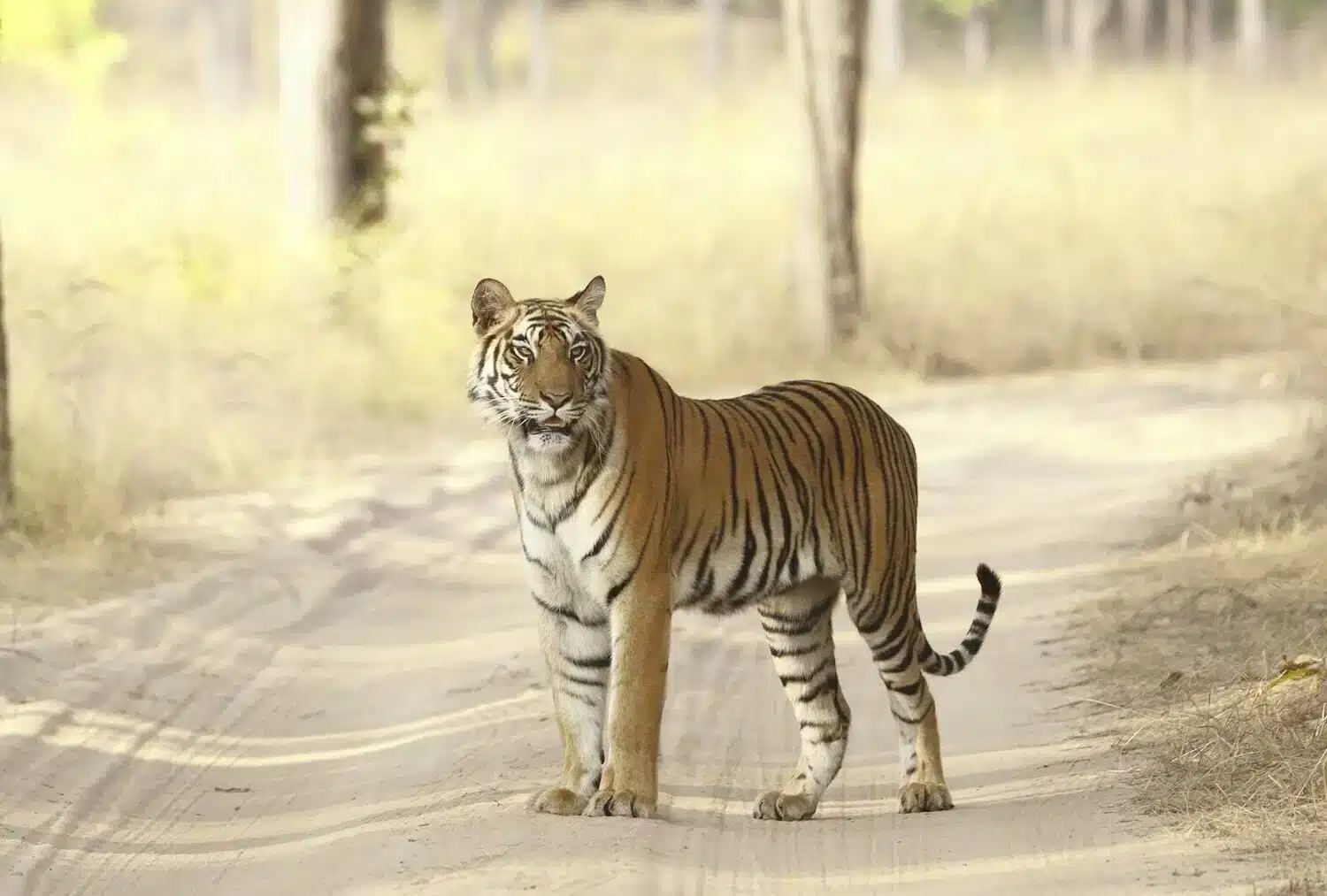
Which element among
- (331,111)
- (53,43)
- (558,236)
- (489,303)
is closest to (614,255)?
(558,236)

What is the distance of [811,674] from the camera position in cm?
633

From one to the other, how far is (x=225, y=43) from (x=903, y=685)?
46313 mm

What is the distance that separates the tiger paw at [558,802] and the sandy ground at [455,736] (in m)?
0.06

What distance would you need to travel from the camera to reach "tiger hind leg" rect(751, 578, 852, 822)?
6.23 metres

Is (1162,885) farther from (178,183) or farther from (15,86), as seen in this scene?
(15,86)

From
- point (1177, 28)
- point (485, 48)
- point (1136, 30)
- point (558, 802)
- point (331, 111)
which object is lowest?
point (1177, 28)

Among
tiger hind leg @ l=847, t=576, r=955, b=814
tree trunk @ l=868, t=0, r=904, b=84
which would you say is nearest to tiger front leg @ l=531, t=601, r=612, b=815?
tiger hind leg @ l=847, t=576, r=955, b=814

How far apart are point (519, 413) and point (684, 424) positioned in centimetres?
54

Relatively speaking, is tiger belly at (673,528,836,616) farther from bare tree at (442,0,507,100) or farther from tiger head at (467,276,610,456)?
bare tree at (442,0,507,100)

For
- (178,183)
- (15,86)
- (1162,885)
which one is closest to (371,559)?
(1162,885)

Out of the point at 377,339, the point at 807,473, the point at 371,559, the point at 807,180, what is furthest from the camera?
the point at 807,180

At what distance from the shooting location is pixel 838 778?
22.0ft

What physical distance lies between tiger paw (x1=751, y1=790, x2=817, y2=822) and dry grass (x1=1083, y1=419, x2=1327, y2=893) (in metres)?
0.89

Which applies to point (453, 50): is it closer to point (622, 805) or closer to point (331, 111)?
point (331, 111)
